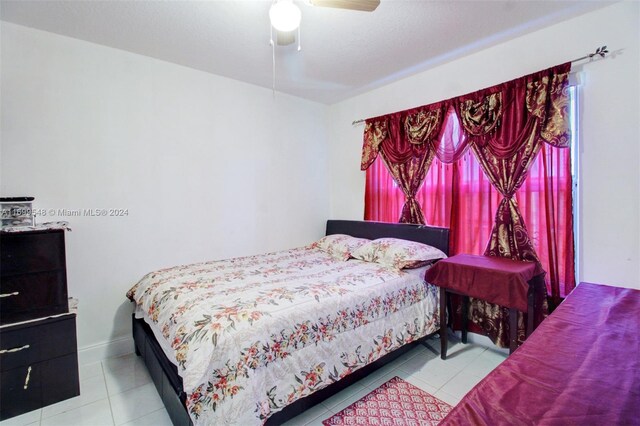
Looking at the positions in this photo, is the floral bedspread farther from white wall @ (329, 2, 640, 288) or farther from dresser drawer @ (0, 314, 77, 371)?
white wall @ (329, 2, 640, 288)

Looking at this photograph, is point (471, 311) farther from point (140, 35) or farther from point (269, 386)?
point (140, 35)

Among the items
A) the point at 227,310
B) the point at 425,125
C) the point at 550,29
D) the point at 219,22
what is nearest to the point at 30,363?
the point at 227,310

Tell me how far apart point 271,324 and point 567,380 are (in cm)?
121

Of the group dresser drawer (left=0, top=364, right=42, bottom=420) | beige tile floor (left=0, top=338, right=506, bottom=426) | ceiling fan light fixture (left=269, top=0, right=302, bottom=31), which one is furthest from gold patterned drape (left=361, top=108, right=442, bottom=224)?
dresser drawer (left=0, top=364, right=42, bottom=420)

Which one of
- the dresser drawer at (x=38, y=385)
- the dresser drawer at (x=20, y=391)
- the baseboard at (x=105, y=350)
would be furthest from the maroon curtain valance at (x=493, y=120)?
the dresser drawer at (x=20, y=391)

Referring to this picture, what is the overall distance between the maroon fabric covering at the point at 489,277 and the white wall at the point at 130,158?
1.95 meters

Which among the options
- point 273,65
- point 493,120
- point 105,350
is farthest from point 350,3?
point 105,350

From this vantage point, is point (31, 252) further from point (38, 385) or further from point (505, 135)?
point (505, 135)

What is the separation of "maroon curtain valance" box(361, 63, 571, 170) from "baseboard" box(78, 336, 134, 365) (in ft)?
10.1

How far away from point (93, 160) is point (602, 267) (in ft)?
12.9

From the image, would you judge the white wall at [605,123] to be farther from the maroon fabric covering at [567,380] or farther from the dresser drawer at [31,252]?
the dresser drawer at [31,252]

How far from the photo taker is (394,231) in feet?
10.3

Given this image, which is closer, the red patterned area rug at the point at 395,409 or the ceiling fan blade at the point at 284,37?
the red patterned area rug at the point at 395,409

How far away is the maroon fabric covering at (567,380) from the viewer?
0.78 metres
